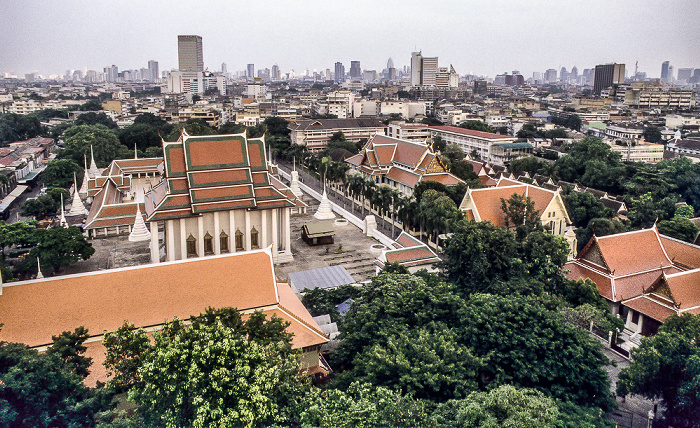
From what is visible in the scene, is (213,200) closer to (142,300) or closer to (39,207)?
(142,300)

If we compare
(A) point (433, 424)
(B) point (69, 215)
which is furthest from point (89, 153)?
(A) point (433, 424)

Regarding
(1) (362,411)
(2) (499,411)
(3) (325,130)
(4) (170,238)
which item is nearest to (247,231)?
(4) (170,238)

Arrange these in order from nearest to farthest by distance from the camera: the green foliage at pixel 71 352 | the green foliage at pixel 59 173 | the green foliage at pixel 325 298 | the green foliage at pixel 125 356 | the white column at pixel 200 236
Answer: the green foliage at pixel 125 356 → the green foliage at pixel 71 352 → the green foliage at pixel 325 298 → the white column at pixel 200 236 → the green foliage at pixel 59 173

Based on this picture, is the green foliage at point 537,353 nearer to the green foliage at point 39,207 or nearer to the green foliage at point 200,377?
the green foliage at point 200,377

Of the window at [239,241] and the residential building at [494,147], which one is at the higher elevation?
the residential building at [494,147]

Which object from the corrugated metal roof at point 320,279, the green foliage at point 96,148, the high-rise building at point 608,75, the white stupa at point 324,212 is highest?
the high-rise building at point 608,75

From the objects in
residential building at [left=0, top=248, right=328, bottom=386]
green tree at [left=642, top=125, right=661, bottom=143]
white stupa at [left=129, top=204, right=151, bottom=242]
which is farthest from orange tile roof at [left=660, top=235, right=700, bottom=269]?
green tree at [left=642, top=125, right=661, bottom=143]

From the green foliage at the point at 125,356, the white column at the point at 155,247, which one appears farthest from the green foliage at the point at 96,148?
the green foliage at the point at 125,356
